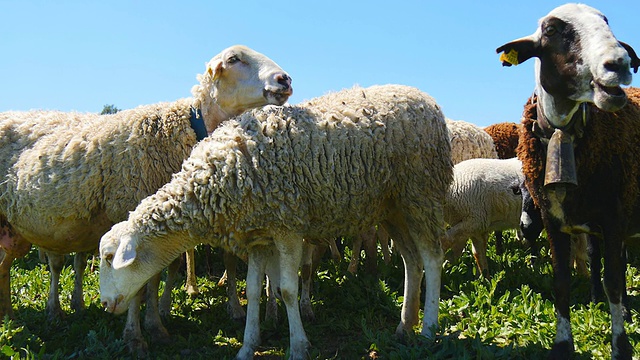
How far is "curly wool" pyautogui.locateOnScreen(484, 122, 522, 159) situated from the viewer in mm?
9992

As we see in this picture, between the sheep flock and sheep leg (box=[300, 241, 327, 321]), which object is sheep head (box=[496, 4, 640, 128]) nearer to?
the sheep flock

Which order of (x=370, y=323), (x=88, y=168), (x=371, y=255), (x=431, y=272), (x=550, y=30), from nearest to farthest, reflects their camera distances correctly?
(x=550, y=30) < (x=431, y=272) < (x=88, y=168) < (x=370, y=323) < (x=371, y=255)

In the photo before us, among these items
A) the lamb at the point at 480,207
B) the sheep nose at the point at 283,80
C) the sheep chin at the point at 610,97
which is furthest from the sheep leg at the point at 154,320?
the sheep chin at the point at 610,97

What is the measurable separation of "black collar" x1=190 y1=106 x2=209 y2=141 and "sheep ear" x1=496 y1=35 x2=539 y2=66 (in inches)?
114

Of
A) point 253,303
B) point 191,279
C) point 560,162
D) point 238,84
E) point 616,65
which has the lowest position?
point 253,303

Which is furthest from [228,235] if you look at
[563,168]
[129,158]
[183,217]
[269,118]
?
[563,168]

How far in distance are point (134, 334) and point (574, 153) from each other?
3936 millimetres

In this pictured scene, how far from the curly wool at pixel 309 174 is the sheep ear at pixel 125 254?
16 centimetres

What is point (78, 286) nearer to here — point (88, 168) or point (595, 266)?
point (88, 168)

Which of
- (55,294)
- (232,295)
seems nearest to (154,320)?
(232,295)

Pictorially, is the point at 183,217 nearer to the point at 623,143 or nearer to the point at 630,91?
the point at 623,143

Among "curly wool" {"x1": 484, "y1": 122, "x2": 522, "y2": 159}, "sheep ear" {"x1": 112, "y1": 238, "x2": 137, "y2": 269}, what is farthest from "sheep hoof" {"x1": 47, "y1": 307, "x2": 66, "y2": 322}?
"curly wool" {"x1": 484, "y1": 122, "x2": 522, "y2": 159}

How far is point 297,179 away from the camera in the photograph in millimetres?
4750

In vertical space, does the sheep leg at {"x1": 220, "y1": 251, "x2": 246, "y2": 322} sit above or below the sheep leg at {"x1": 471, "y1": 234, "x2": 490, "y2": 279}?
below
